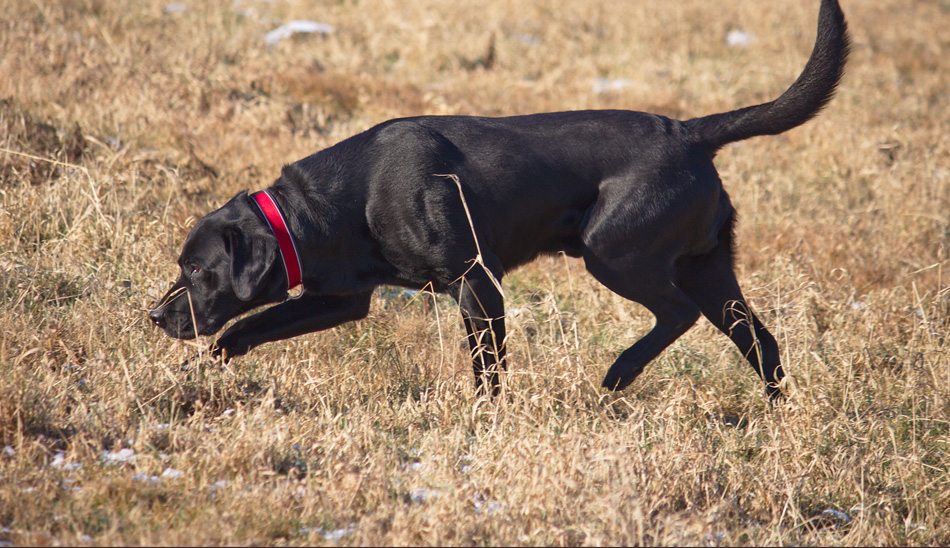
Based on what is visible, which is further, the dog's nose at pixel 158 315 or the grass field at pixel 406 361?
the dog's nose at pixel 158 315

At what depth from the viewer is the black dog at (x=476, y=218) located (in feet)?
11.6

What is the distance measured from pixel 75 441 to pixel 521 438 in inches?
59.7

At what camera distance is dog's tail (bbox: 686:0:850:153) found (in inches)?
144

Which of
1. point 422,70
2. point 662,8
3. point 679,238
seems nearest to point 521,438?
point 679,238

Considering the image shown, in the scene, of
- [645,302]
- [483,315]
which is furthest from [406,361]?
[645,302]

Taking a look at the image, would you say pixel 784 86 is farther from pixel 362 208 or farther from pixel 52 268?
pixel 52 268

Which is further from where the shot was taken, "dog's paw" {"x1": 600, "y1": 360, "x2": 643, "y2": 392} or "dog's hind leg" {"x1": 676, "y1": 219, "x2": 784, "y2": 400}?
"dog's hind leg" {"x1": 676, "y1": 219, "x2": 784, "y2": 400}

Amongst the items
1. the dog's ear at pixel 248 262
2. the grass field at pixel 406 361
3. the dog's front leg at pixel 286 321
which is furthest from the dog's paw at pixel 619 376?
the dog's ear at pixel 248 262

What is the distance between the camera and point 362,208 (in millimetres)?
3600

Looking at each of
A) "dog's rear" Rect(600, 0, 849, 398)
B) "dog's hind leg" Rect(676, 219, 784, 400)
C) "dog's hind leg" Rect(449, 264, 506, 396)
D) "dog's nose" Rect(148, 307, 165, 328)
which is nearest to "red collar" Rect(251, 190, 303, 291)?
"dog's nose" Rect(148, 307, 165, 328)

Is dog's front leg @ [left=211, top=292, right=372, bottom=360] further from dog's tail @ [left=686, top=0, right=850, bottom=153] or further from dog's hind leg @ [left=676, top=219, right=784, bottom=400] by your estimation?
dog's tail @ [left=686, top=0, right=850, bottom=153]

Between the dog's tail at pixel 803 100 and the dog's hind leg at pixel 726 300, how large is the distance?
17.7 inches

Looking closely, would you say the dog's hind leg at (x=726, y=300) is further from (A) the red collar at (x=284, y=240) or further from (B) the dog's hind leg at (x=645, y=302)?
(A) the red collar at (x=284, y=240)

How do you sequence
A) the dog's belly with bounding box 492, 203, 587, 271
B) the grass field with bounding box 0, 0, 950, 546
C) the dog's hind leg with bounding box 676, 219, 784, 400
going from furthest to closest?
1. the dog's hind leg with bounding box 676, 219, 784, 400
2. the dog's belly with bounding box 492, 203, 587, 271
3. the grass field with bounding box 0, 0, 950, 546
